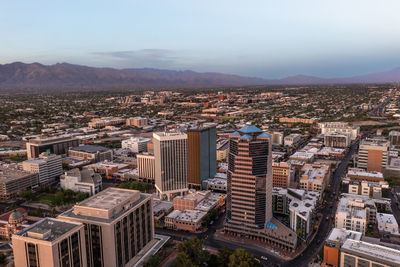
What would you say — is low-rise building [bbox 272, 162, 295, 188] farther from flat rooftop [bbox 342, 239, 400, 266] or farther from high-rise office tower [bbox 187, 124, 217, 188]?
flat rooftop [bbox 342, 239, 400, 266]

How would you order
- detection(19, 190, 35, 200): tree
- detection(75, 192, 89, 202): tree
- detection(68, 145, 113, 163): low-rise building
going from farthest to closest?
1. detection(68, 145, 113, 163): low-rise building
2. detection(19, 190, 35, 200): tree
3. detection(75, 192, 89, 202): tree

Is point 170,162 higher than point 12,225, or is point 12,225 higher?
point 170,162

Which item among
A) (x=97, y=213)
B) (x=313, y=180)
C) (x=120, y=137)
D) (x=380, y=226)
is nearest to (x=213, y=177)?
(x=313, y=180)

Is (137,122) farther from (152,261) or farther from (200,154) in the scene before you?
(152,261)

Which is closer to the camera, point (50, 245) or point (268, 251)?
point (50, 245)

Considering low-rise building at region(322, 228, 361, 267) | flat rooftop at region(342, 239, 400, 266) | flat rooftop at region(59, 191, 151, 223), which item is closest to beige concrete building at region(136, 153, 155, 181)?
flat rooftop at region(59, 191, 151, 223)

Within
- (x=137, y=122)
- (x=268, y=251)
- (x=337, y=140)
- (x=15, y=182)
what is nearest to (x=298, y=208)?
(x=268, y=251)
